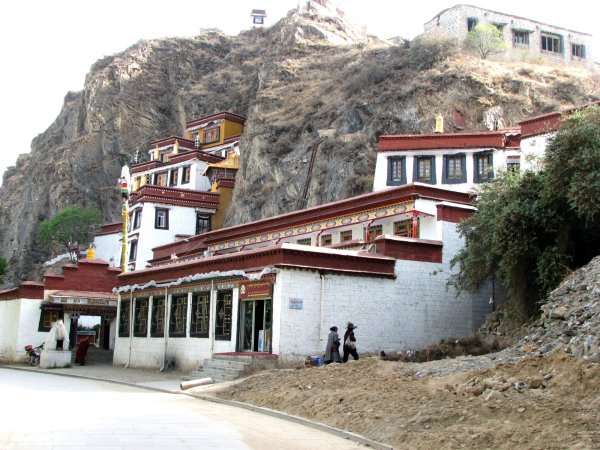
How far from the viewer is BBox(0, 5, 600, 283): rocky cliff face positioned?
2013 inches

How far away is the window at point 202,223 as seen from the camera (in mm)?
56312

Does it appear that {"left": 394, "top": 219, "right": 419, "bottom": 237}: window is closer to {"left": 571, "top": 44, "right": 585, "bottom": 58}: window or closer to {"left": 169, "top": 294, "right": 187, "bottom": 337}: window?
{"left": 169, "top": 294, "right": 187, "bottom": 337}: window

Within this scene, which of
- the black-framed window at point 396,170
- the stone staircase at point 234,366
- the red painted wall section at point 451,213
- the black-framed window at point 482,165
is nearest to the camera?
the stone staircase at point 234,366

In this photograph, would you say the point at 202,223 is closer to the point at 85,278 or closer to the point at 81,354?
the point at 85,278

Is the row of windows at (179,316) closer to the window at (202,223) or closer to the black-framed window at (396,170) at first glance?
the black-framed window at (396,170)

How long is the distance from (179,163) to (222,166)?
6.66m

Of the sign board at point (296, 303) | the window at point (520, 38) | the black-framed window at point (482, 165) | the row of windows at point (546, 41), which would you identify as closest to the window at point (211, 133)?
the row of windows at point (546, 41)

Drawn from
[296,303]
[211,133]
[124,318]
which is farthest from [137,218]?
[296,303]

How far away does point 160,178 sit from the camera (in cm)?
7175

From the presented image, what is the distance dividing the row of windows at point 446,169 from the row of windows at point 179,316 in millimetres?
14850

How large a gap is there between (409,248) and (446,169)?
44.3 feet

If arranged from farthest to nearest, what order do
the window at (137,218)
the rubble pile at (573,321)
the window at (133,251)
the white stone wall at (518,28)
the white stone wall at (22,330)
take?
the white stone wall at (518,28)
the window at (137,218)
the window at (133,251)
the white stone wall at (22,330)
the rubble pile at (573,321)

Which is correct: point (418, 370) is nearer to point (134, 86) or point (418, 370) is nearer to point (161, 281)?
point (161, 281)

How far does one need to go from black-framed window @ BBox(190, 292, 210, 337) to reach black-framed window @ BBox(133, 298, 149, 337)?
15.2ft
